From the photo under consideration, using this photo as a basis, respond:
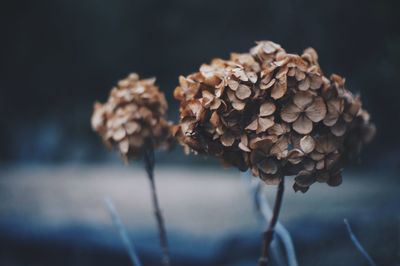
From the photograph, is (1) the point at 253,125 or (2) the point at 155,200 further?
(2) the point at 155,200

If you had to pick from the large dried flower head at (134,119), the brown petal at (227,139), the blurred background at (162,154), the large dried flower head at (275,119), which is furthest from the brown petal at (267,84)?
the blurred background at (162,154)

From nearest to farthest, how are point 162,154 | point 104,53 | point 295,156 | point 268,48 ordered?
point 295,156
point 268,48
point 162,154
point 104,53

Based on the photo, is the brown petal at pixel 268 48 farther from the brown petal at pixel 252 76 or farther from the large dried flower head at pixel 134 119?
the large dried flower head at pixel 134 119

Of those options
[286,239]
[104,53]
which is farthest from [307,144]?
[104,53]

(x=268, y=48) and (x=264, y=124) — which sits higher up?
(x=268, y=48)

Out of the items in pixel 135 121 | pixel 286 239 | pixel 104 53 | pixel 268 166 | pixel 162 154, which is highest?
pixel 104 53

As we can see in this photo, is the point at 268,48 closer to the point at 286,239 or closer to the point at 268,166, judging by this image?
the point at 268,166
